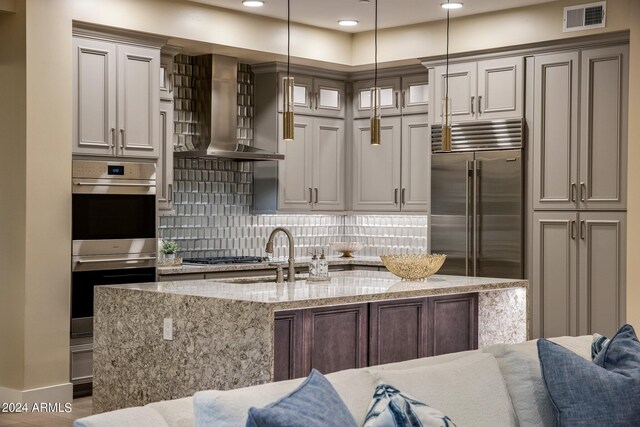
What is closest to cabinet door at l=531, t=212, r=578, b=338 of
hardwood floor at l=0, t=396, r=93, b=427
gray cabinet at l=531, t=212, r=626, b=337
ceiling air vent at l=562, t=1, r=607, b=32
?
gray cabinet at l=531, t=212, r=626, b=337

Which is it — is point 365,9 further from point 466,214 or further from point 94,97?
point 94,97

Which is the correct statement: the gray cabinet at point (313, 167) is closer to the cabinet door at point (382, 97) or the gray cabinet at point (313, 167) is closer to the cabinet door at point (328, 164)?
the cabinet door at point (328, 164)

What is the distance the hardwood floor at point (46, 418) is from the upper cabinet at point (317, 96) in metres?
3.15

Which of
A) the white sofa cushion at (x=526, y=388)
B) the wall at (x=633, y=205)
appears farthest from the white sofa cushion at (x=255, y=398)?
the wall at (x=633, y=205)

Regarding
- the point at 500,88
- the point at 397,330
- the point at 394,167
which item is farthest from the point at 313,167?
the point at 397,330

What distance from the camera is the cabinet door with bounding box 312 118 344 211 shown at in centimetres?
827

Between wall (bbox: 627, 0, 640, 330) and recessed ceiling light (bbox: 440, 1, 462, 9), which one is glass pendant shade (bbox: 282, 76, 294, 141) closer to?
recessed ceiling light (bbox: 440, 1, 462, 9)

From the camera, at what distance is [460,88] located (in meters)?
7.49

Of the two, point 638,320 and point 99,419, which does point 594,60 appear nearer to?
point 638,320

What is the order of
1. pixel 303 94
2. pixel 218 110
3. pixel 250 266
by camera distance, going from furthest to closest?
pixel 303 94
pixel 218 110
pixel 250 266

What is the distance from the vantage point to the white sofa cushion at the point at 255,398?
2.28m

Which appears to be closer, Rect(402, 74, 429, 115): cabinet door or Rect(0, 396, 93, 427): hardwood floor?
Rect(0, 396, 93, 427): hardwood floor

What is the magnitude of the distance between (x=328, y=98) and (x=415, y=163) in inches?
40.9

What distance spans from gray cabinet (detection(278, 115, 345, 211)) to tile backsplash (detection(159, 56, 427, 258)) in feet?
1.19
